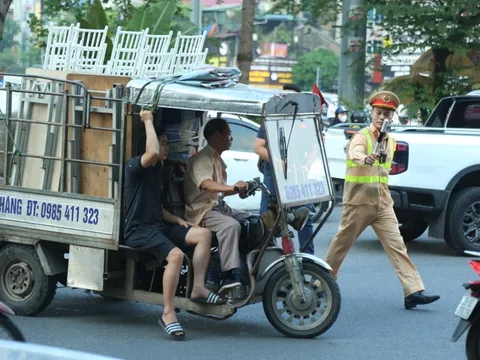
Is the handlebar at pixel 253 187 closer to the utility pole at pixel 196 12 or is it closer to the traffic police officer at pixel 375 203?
the traffic police officer at pixel 375 203

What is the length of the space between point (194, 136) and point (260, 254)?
1492 mm

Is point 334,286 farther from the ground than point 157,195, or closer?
closer

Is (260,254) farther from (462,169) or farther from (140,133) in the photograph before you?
(462,169)

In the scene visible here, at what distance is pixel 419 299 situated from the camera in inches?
350

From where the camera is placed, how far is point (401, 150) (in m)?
12.1

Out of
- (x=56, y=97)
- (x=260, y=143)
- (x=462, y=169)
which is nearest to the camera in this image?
(x=56, y=97)

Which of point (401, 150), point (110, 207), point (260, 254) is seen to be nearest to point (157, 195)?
point (110, 207)

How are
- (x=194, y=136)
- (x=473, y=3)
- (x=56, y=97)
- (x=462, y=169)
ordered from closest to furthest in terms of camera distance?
1. (x=56, y=97)
2. (x=194, y=136)
3. (x=462, y=169)
4. (x=473, y=3)

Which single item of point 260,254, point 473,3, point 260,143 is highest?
point 473,3

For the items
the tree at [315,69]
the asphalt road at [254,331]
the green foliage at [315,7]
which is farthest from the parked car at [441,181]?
the tree at [315,69]

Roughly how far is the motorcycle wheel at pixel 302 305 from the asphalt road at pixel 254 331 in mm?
103

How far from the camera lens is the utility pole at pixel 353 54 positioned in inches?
811

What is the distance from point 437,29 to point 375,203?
1063 centimetres

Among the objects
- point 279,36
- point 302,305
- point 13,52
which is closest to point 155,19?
point 302,305
